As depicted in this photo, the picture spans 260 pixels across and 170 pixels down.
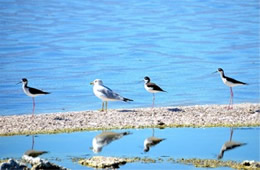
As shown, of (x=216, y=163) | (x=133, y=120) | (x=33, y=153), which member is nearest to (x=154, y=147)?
(x=216, y=163)

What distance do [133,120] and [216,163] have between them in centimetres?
673

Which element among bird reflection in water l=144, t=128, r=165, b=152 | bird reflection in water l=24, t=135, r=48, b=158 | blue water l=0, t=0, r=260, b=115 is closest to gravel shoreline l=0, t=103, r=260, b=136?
bird reflection in water l=144, t=128, r=165, b=152

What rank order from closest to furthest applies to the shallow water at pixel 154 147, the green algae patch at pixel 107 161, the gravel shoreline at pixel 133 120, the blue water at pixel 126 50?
the green algae patch at pixel 107 161 < the shallow water at pixel 154 147 < the gravel shoreline at pixel 133 120 < the blue water at pixel 126 50

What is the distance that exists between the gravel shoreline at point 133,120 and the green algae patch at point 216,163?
5.04 m

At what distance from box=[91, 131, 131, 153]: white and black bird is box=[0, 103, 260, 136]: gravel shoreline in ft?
2.80

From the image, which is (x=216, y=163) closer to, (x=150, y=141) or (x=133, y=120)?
(x=150, y=141)

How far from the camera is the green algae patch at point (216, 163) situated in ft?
59.5

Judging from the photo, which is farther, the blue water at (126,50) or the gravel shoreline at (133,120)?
the blue water at (126,50)

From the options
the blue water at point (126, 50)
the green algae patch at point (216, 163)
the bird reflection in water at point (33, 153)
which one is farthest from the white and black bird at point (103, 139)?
the blue water at point (126, 50)

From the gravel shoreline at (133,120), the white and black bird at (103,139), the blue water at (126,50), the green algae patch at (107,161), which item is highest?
the blue water at (126,50)

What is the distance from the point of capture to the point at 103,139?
22125mm

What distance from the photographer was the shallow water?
19.7 m

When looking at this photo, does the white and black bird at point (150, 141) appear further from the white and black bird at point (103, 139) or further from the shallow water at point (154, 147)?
the white and black bird at point (103, 139)

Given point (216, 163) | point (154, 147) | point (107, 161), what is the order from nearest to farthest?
point (107, 161)
point (216, 163)
point (154, 147)
